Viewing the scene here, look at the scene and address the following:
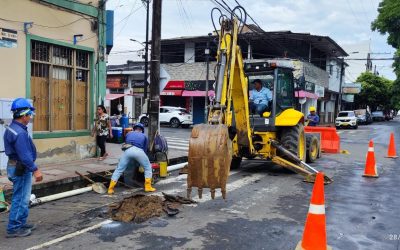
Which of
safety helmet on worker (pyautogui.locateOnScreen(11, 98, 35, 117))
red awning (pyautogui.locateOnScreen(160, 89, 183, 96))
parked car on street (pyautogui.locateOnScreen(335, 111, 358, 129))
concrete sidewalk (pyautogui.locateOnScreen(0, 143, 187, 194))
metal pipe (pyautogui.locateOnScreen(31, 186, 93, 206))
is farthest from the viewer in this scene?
parked car on street (pyautogui.locateOnScreen(335, 111, 358, 129))

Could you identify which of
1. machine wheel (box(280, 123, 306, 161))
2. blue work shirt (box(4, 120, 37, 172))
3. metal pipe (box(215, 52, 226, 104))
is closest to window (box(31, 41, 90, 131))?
metal pipe (box(215, 52, 226, 104))

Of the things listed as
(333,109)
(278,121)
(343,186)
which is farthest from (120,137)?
(333,109)

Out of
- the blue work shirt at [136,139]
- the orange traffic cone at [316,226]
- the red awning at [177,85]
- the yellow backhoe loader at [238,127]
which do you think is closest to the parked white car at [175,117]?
the red awning at [177,85]

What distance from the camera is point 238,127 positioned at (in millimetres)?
10266

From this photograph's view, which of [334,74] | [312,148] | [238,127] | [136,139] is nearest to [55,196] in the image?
[136,139]

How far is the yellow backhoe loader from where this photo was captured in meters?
6.52

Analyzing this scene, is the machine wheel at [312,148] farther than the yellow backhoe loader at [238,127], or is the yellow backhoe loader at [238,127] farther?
the machine wheel at [312,148]

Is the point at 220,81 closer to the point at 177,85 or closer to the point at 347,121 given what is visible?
the point at 177,85

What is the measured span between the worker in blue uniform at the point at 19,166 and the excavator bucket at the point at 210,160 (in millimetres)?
2261

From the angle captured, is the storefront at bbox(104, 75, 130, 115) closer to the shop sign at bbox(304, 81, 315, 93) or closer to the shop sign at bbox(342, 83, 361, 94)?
the shop sign at bbox(304, 81, 315, 93)

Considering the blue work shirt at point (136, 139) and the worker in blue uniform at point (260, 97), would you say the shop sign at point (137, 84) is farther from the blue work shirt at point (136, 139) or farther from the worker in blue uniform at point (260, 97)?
the blue work shirt at point (136, 139)

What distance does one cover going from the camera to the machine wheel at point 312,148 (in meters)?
13.4

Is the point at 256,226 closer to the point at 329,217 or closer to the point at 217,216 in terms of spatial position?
the point at 217,216

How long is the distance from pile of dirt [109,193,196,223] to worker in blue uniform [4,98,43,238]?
1.37 m
